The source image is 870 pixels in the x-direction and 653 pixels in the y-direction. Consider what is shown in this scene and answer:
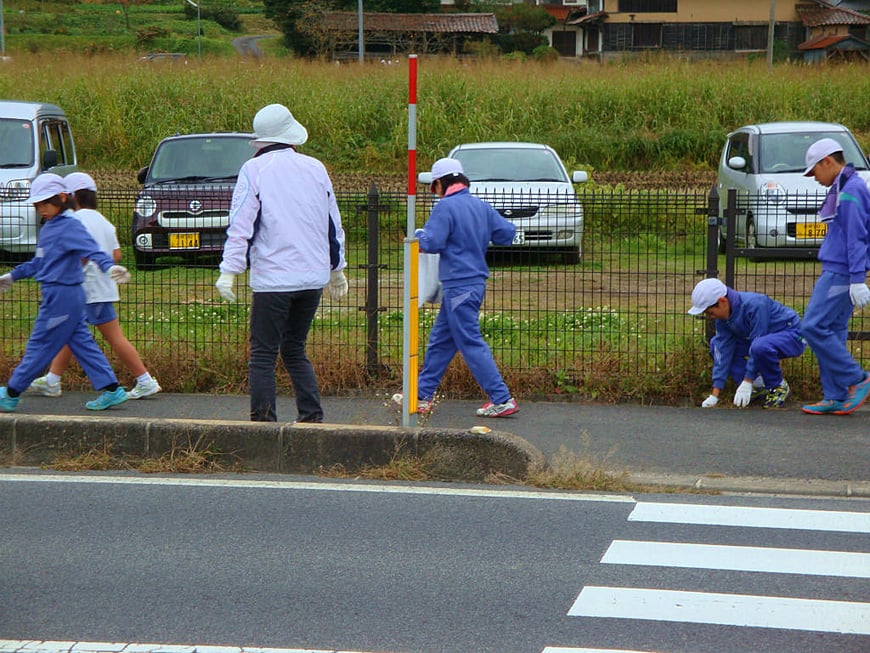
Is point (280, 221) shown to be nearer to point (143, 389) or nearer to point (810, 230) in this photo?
point (143, 389)

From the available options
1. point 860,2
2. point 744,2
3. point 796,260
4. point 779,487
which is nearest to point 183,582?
point 779,487

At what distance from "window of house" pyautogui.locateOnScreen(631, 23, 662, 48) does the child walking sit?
5152 cm

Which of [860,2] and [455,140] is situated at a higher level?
[860,2]

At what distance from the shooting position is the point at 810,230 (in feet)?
33.9

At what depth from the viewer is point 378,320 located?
31.1ft

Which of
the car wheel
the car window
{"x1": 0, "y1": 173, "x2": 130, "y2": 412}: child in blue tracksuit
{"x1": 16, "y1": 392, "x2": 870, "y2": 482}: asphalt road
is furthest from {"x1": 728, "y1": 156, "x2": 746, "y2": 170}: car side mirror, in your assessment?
{"x1": 0, "y1": 173, "x2": 130, "y2": 412}: child in blue tracksuit

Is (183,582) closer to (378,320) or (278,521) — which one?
(278,521)

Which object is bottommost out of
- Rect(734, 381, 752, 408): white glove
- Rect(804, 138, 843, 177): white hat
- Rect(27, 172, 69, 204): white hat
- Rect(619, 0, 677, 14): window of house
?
Rect(734, 381, 752, 408): white glove

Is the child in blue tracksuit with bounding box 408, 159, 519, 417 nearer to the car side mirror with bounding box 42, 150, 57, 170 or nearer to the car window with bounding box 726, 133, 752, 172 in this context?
the car side mirror with bounding box 42, 150, 57, 170

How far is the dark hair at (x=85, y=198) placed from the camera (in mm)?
8789

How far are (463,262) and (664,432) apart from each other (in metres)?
1.76

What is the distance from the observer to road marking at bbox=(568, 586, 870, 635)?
4.72m

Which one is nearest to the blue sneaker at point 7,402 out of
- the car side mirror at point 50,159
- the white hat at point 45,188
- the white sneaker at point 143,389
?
the white sneaker at point 143,389

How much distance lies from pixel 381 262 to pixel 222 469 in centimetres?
300
